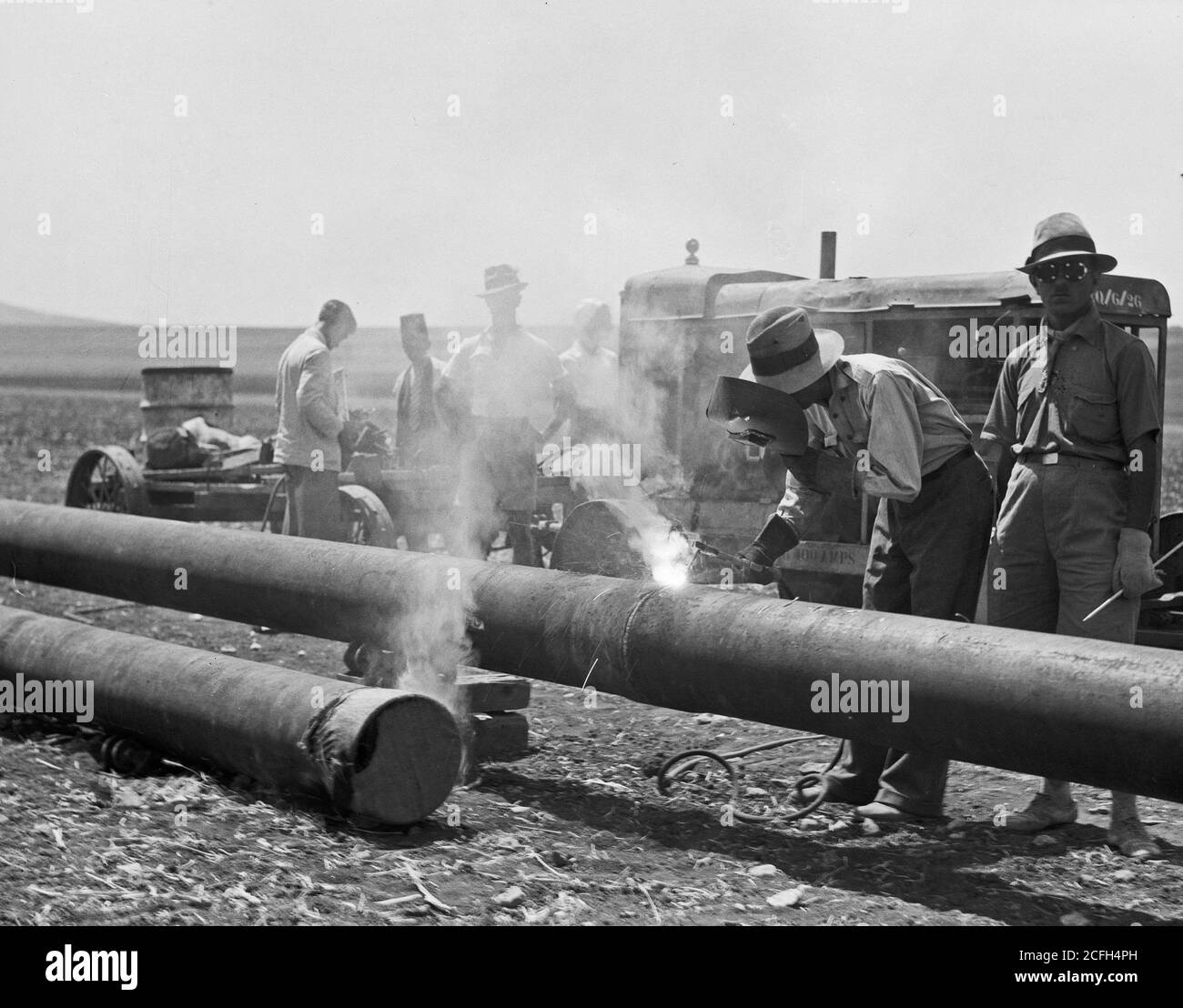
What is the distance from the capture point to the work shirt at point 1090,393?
4867 mm

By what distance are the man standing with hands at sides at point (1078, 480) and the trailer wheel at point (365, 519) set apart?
17.4 ft

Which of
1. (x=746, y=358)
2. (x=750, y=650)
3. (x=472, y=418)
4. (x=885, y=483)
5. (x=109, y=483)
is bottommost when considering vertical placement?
(x=750, y=650)

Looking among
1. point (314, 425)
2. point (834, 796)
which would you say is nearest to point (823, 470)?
point (834, 796)

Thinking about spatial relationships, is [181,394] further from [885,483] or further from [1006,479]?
[885,483]

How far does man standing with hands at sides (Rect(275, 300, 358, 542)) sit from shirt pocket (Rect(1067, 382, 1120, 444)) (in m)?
5.41

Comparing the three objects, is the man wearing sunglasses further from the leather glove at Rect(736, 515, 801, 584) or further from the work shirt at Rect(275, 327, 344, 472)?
the work shirt at Rect(275, 327, 344, 472)

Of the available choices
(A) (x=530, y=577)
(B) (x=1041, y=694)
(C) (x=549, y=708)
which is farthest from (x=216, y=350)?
(B) (x=1041, y=694)

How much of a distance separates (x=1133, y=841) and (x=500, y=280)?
603cm

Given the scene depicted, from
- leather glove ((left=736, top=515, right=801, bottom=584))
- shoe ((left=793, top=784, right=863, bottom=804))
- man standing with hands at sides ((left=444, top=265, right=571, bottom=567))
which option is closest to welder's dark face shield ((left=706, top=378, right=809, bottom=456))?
leather glove ((left=736, top=515, right=801, bottom=584))

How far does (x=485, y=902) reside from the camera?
423 centimetres

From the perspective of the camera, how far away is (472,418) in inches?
378

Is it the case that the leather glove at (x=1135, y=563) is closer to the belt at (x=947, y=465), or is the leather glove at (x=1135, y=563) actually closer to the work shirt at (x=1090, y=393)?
the work shirt at (x=1090, y=393)

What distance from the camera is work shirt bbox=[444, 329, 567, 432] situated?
376 inches

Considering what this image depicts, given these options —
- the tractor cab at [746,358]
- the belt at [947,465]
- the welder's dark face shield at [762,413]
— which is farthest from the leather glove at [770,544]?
the tractor cab at [746,358]
